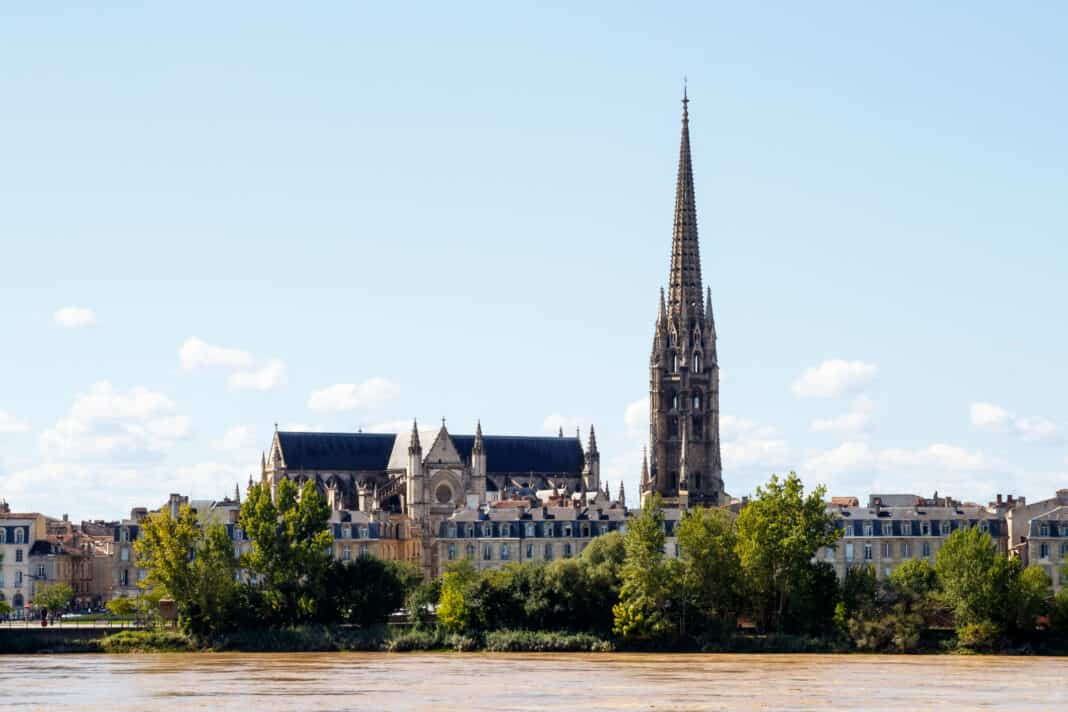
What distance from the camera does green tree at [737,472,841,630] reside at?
109875mm

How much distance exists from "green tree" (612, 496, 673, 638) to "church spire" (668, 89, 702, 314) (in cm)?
8659

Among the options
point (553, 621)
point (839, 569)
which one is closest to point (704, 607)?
point (553, 621)

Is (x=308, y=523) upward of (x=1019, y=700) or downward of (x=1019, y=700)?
upward

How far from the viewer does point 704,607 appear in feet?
364

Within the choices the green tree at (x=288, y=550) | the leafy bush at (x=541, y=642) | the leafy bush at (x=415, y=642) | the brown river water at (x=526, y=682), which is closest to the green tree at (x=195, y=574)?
the green tree at (x=288, y=550)

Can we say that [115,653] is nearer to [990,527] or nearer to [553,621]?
[553,621]

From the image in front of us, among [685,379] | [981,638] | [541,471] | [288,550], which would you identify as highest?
[685,379]

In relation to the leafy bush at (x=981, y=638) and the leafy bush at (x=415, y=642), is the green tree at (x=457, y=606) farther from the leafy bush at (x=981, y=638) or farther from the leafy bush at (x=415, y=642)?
the leafy bush at (x=981, y=638)

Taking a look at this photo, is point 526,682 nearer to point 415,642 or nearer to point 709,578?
point 415,642

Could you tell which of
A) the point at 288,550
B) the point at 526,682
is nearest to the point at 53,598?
the point at 288,550

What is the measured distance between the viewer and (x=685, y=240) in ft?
653

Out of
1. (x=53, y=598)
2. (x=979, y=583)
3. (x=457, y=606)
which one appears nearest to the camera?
(x=979, y=583)

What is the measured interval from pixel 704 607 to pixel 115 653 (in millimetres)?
29294

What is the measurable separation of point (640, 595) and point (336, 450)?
8981 cm
